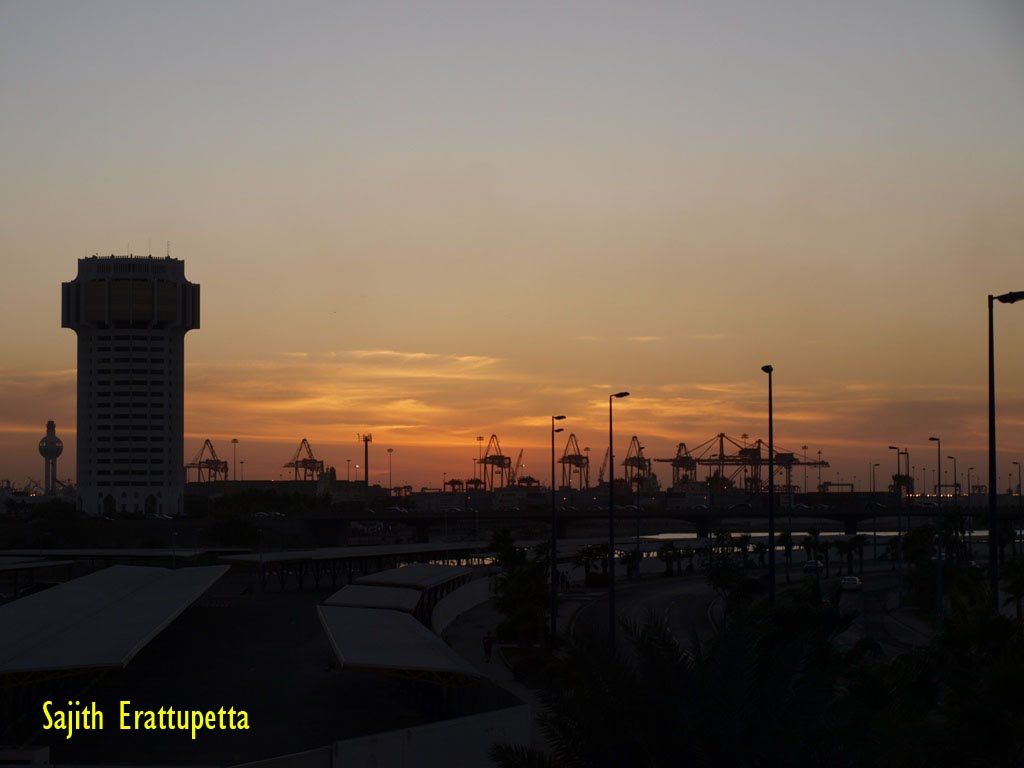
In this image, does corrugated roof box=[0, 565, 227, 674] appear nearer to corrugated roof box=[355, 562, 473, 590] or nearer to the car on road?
corrugated roof box=[355, 562, 473, 590]

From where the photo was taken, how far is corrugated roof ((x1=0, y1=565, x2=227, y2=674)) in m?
36.5

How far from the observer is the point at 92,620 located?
1825 inches

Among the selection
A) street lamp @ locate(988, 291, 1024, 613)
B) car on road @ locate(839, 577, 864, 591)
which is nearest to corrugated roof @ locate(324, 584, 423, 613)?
street lamp @ locate(988, 291, 1024, 613)

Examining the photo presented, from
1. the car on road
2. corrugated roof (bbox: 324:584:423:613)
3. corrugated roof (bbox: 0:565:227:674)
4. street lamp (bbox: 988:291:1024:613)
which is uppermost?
street lamp (bbox: 988:291:1024:613)

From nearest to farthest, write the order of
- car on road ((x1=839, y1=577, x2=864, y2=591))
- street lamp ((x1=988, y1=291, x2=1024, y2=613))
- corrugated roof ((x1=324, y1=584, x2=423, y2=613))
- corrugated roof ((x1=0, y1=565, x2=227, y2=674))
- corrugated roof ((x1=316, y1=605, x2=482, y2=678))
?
street lamp ((x1=988, y1=291, x2=1024, y2=613))
corrugated roof ((x1=316, y1=605, x2=482, y2=678))
corrugated roof ((x1=0, y1=565, x2=227, y2=674))
corrugated roof ((x1=324, y1=584, x2=423, y2=613))
car on road ((x1=839, y1=577, x2=864, y2=591))

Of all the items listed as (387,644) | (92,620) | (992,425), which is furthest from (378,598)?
(992,425)

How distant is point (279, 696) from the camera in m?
45.4

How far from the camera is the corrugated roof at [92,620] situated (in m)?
36.5

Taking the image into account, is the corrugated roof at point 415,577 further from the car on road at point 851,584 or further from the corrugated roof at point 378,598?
the car on road at point 851,584

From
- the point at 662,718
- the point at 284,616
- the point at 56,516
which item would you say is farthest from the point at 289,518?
the point at 662,718

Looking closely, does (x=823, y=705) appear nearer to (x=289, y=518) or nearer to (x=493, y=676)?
(x=493, y=676)

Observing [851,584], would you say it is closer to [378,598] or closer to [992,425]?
[378,598]

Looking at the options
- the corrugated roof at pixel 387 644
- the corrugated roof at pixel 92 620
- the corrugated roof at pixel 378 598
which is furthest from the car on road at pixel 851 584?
the corrugated roof at pixel 387 644

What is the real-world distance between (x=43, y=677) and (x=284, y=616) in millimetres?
39226
